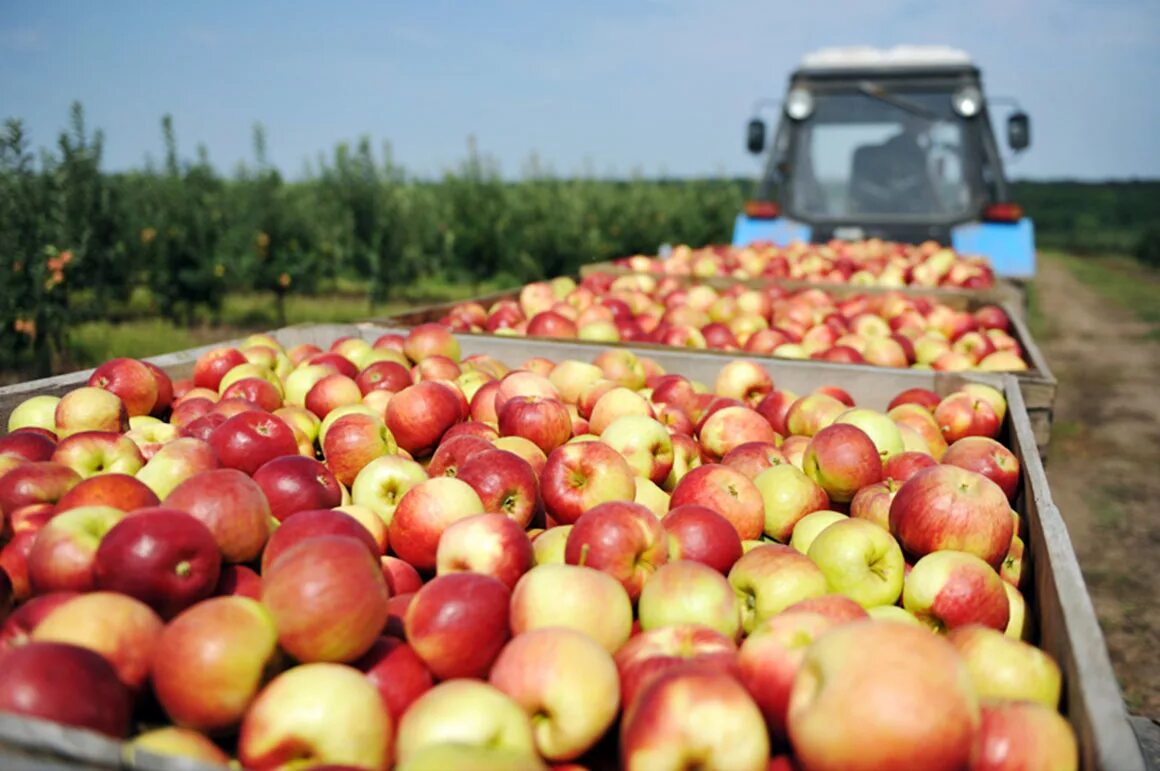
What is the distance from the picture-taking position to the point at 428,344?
4227mm

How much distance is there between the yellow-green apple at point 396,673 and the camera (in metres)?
1.70

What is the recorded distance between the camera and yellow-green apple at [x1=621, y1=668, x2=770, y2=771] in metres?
1.45

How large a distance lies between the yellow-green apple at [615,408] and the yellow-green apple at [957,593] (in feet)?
4.15

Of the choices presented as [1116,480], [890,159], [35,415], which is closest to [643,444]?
[35,415]

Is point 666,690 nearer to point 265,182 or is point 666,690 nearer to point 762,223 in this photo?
point 762,223

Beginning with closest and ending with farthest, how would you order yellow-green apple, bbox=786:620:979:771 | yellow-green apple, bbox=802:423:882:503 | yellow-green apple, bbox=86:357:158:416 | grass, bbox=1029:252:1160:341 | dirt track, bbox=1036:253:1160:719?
yellow-green apple, bbox=786:620:979:771 → yellow-green apple, bbox=802:423:882:503 → yellow-green apple, bbox=86:357:158:416 → dirt track, bbox=1036:253:1160:719 → grass, bbox=1029:252:1160:341

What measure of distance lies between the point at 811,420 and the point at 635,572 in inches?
61.1

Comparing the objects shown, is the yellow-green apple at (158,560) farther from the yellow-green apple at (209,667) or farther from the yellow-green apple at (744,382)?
the yellow-green apple at (744,382)

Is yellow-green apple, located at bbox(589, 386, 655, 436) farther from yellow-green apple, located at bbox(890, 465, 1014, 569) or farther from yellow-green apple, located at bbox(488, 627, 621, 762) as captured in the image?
yellow-green apple, located at bbox(488, 627, 621, 762)

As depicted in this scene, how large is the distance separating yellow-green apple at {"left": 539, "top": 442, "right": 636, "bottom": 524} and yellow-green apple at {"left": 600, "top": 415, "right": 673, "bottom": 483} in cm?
27

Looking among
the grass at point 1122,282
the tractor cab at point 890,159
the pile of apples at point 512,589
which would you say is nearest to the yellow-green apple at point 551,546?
the pile of apples at point 512,589

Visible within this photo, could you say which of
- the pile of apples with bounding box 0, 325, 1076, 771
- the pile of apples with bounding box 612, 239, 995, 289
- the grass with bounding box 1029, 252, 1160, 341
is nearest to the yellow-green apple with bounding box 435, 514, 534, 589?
the pile of apples with bounding box 0, 325, 1076, 771

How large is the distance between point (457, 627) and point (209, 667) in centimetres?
47

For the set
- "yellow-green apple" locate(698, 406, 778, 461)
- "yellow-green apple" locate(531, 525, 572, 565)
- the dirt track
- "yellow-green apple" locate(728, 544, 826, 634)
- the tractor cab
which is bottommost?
the dirt track
